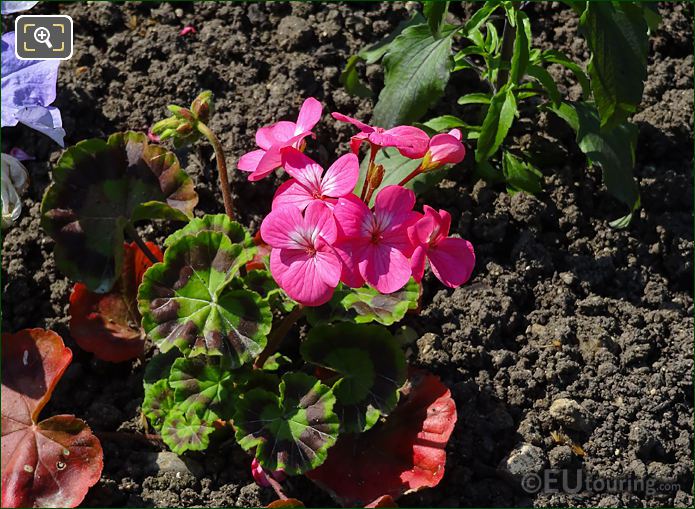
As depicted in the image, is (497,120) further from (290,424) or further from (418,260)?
(290,424)

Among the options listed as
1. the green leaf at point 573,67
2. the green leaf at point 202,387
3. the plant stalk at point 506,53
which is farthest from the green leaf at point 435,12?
the green leaf at point 202,387

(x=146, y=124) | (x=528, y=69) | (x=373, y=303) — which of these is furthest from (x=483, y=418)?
(x=146, y=124)

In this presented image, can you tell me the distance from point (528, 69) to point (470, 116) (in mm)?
414

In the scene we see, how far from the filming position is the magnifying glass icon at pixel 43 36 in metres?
2.13

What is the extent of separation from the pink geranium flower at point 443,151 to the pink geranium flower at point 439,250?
123mm

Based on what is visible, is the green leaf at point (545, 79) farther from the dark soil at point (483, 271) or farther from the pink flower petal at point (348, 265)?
the pink flower petal at point (348, 265)

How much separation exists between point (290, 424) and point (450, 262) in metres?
0.53

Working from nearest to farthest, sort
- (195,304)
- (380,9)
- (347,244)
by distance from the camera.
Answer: (347,244), (195,304), (380,9)

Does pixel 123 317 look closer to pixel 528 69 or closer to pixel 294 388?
pixel 294 388

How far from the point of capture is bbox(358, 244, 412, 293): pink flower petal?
1.61m

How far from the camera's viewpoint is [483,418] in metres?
2.14

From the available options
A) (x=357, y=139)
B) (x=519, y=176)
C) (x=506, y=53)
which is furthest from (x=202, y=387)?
(x=506, y=53)

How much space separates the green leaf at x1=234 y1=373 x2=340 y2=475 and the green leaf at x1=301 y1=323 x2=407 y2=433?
75mm

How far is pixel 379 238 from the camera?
165 centimetres
